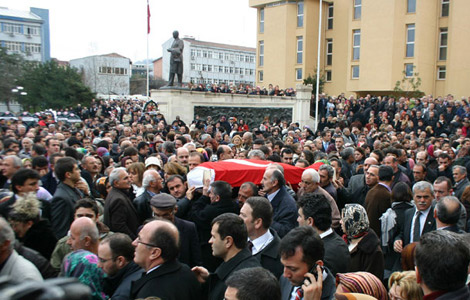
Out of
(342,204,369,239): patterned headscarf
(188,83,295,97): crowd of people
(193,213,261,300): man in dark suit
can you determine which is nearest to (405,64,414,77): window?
(188,83,295,97): crowd of people

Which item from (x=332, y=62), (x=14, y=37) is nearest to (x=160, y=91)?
(x=332, y=62)

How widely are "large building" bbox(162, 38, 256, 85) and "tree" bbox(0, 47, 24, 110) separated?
46329 mm

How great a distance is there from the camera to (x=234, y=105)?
2255 centimetres

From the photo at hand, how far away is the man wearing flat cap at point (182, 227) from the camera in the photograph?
164 inches

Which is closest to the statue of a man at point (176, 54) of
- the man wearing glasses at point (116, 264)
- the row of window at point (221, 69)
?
the man wearing glasses at point (116, 264)

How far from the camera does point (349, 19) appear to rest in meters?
34.5

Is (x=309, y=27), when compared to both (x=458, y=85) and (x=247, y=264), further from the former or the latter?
(x=247, y=264)

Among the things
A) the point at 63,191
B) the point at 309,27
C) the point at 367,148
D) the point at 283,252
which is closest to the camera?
the point at 283,252

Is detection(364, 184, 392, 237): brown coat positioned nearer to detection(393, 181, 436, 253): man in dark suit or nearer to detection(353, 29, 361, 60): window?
detection(393, 181, 436, 253): man in dark suit

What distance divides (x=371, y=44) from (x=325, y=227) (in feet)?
103

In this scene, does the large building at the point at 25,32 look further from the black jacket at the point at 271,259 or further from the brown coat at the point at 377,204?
the black jacket at the point at 271,259

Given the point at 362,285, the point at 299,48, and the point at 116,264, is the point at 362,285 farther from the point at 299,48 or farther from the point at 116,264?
the point at 299,48

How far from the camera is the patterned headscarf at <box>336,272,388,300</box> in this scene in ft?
8.91

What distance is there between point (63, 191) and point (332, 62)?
35109 mm
